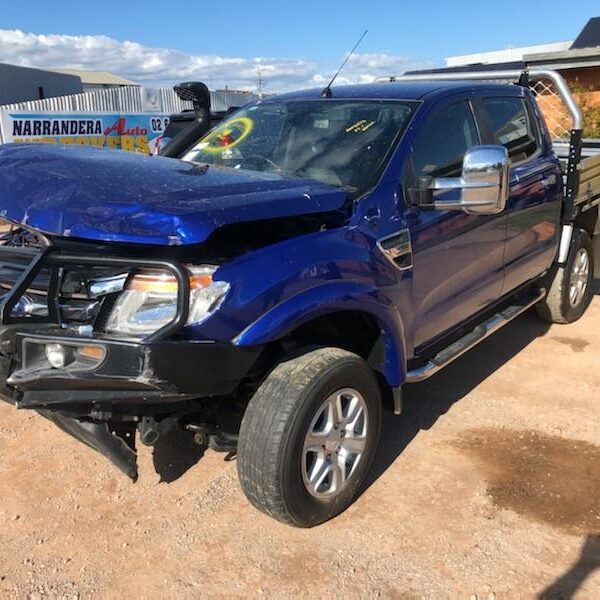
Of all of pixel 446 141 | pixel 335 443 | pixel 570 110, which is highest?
pixel 570 110

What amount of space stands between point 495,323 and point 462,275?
0.67 meters

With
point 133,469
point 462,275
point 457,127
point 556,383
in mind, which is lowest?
point 556,383

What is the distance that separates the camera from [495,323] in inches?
174

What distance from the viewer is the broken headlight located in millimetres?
2520

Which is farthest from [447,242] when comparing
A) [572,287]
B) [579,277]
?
[579,277]

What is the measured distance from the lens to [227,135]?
4.31 metres

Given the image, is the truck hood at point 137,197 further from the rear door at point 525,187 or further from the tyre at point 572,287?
the tyre at point 572,287

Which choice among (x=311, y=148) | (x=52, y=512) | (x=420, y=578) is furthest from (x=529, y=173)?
(x=52, y=512)

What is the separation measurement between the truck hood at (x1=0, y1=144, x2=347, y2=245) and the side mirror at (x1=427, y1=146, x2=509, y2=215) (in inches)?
23.5

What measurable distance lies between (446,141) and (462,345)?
1.19m

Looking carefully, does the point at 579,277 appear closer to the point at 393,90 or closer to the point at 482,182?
the point at 393,90

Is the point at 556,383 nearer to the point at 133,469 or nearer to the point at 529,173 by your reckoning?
the point at 529,173

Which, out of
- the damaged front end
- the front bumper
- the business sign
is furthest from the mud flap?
the business sign

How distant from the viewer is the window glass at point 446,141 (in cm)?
359
